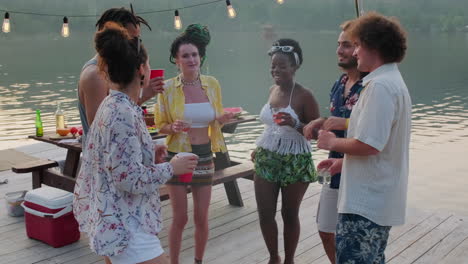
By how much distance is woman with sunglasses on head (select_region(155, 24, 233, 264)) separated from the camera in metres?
3.41

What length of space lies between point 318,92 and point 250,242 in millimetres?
17222

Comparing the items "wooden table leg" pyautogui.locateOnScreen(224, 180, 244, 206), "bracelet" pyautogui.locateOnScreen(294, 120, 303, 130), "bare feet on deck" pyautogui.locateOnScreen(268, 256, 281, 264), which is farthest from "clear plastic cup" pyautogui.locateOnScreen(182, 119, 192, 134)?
"wooden table leg" pyautogui.locateOnScreen(224, 180, 244, 206)

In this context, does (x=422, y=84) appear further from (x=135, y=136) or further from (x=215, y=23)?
(x=135, y=136)

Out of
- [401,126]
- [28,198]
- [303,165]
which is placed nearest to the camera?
[401,126]

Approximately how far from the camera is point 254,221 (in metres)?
4.71

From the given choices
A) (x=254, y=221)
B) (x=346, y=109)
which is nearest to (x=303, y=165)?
(x=346, y=109)

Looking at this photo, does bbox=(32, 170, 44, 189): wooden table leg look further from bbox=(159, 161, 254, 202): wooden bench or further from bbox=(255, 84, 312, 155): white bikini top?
bbox=(255, 84, 312, 155): white bikini top

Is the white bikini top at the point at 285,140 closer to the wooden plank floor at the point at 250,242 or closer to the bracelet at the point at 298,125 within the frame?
the bracelet at the point at 298,125

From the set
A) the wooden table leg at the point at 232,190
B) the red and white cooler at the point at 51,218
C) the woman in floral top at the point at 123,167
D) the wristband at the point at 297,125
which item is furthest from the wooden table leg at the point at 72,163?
the woman in floral top at the point at 123,167

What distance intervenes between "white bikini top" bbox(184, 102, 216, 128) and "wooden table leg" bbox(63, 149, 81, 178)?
1.70 meters

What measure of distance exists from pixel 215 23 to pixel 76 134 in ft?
119

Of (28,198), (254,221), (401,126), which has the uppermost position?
(401,126)

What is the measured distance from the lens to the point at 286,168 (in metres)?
3.38

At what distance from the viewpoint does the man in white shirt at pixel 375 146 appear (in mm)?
2215
